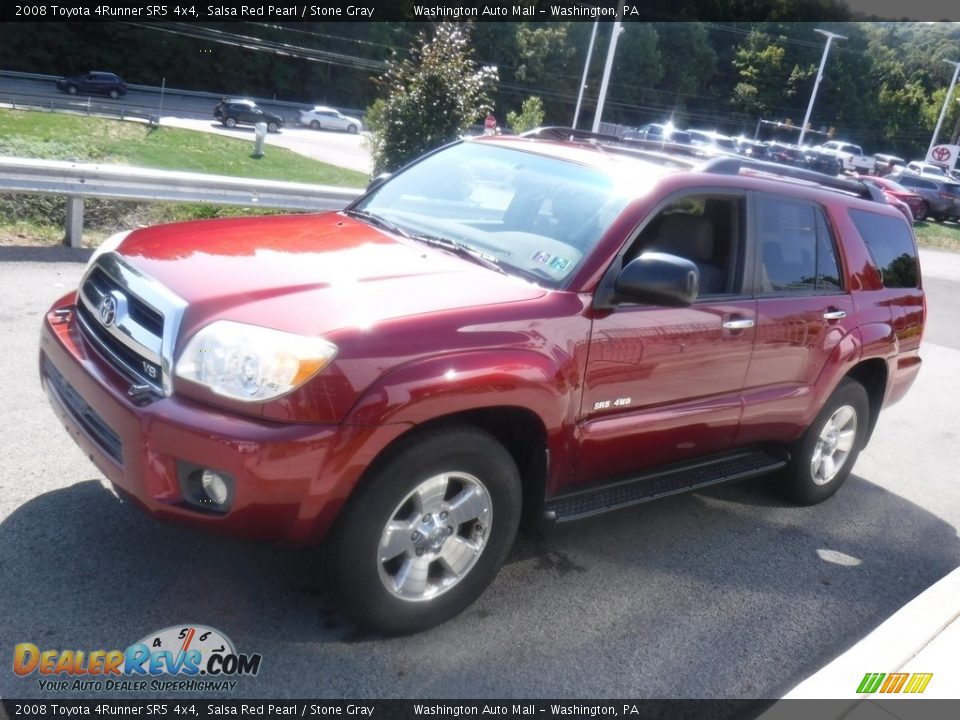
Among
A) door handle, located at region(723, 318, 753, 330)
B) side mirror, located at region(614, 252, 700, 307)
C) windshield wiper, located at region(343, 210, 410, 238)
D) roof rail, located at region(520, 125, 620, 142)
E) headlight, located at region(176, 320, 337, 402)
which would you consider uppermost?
roof rail, located at region(520, 125, 620, 142)

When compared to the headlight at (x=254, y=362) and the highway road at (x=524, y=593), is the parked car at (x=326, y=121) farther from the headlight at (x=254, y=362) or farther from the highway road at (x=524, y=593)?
the headlight at (x=254, y=362)

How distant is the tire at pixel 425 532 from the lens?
3.12 m

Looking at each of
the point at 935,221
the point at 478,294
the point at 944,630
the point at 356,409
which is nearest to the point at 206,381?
the point at 356,409

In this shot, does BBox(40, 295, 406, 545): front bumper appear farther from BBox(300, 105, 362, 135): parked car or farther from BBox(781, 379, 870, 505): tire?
BBox(300, 105, 362, 135): parked car

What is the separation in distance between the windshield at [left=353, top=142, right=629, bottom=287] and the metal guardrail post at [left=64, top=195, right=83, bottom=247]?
15.7 ft

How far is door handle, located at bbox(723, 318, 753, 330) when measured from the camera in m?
4.25

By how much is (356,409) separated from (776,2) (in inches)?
3469

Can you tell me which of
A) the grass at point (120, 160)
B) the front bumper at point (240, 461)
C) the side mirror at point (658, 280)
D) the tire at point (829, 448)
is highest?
the side mirror at point (658, 280)

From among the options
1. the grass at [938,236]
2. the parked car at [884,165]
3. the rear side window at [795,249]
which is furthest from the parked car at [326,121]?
the rear side window at [795,249]

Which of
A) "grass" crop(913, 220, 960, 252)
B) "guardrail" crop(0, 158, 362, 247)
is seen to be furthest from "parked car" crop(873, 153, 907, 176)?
"guardrail" crop(0, 158, 362, 247)

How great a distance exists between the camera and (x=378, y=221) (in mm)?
4398

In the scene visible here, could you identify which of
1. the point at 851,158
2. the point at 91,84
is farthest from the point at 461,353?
the point at 851,158

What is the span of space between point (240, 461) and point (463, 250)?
4.87 ft

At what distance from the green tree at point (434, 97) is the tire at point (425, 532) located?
424 inches
